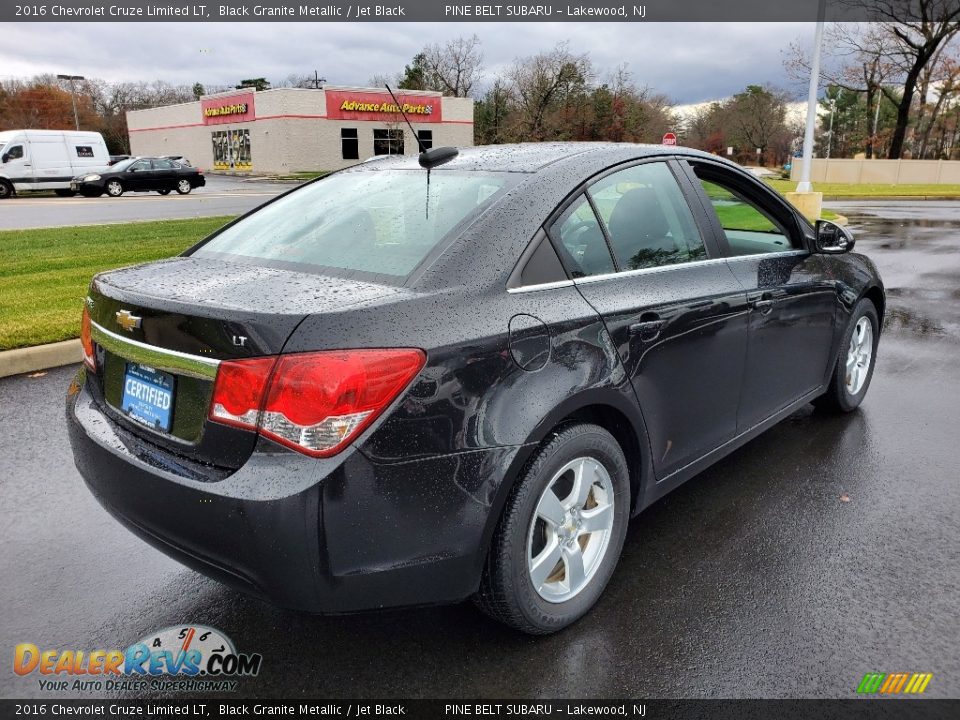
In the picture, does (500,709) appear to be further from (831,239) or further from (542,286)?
(831,239)

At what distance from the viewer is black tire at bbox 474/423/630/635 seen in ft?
7.79

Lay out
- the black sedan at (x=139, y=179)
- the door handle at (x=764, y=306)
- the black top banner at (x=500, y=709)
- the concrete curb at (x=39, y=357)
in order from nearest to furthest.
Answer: the black top banner at (x=500, y=709)
the door handle at (x=764, y=306)
the concrete curb at (x=39, y=357)
the black sedan at (x=139, y=179)

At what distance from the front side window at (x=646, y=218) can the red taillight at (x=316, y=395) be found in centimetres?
129

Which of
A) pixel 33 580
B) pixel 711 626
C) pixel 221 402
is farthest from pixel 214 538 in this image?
pixel 711 626

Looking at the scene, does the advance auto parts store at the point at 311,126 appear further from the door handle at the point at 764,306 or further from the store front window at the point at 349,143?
the door handle at the point at 764,306

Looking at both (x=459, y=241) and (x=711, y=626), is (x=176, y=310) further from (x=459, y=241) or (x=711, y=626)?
(x=711, y=626)

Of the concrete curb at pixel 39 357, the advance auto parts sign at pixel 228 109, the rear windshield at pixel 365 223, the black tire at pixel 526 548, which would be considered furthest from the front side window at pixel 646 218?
the advance auto parts sign at pixel 228 109

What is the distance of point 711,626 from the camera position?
2.69m

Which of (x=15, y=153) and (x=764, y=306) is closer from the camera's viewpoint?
(x=764, y=306)

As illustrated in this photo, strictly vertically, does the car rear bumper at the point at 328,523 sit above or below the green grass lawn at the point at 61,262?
above

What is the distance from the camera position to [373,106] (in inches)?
1961

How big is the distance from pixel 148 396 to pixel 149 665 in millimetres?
932

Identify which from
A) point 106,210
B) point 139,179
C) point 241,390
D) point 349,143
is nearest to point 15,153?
point 139,179

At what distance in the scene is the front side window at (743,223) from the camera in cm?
362
